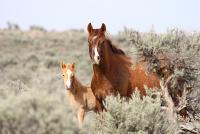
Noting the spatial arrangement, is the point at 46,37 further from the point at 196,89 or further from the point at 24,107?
the point at 24,107

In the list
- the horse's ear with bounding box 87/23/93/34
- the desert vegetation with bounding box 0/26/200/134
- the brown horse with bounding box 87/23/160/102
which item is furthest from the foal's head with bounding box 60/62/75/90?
the horse's ear with bounding box 87/23/93/34

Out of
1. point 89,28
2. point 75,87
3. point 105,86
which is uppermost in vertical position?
point 89,28

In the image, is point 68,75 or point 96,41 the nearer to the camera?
point 96,41

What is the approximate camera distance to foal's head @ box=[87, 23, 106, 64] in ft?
33.5

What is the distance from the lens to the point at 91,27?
1070 centimetres

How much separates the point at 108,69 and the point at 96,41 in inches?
23.5

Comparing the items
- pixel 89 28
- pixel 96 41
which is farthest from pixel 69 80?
pixel 96 41

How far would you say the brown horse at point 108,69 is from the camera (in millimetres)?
10391

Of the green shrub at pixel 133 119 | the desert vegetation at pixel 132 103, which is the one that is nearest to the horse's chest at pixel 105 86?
the desert vegetation at pixel 132 103

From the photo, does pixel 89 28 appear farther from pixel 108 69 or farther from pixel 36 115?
pixel 36 115

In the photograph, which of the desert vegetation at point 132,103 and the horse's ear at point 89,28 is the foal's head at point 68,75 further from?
the horse's ear at point 89,28

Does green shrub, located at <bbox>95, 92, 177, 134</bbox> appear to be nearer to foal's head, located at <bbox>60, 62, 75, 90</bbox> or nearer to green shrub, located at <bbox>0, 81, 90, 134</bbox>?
green shrub, located at <bbox>0, 81, 90, 134</bbox>

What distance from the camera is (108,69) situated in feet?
35.2

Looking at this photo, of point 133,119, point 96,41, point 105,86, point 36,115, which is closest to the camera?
point 36,115
